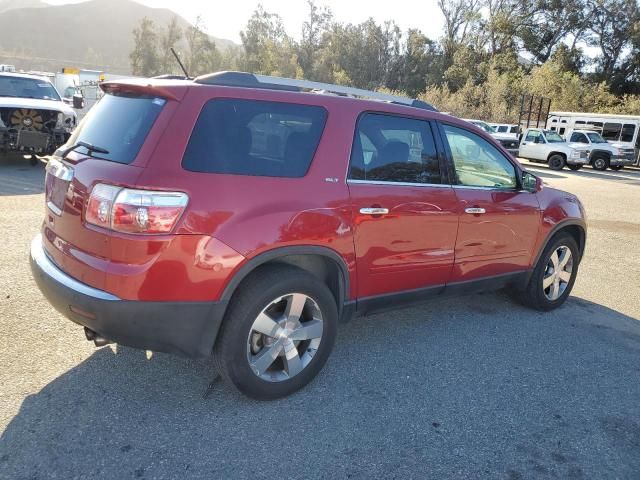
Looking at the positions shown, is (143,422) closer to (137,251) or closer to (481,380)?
(137,251)

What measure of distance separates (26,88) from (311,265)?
10619 millimetres

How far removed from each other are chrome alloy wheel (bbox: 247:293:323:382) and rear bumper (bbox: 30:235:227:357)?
28cm

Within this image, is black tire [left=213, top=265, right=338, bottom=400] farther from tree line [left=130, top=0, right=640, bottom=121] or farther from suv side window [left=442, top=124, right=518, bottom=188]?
tree line [left=130, top=0, right=640, bottom=121]

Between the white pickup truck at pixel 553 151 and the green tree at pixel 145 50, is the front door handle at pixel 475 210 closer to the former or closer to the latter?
the white pickup truck at pixel 553 151

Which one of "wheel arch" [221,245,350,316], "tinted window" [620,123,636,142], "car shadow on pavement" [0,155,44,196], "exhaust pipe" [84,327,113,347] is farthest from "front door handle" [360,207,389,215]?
"tinted window" [620,123,636,142]

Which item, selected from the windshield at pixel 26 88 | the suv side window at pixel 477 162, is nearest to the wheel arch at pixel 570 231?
the suv side window at pixel 477 162

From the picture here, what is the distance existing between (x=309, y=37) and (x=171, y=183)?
7281 cm

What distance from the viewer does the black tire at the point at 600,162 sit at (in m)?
23.2

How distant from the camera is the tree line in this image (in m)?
42.2

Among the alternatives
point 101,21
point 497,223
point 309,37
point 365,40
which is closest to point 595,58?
point 365,40

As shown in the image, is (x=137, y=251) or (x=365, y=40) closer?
(x=137, y=251)

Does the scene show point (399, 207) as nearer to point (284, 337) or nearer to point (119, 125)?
point (284, 337)

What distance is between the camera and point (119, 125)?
2.81 metres

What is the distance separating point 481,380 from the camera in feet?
11.1
